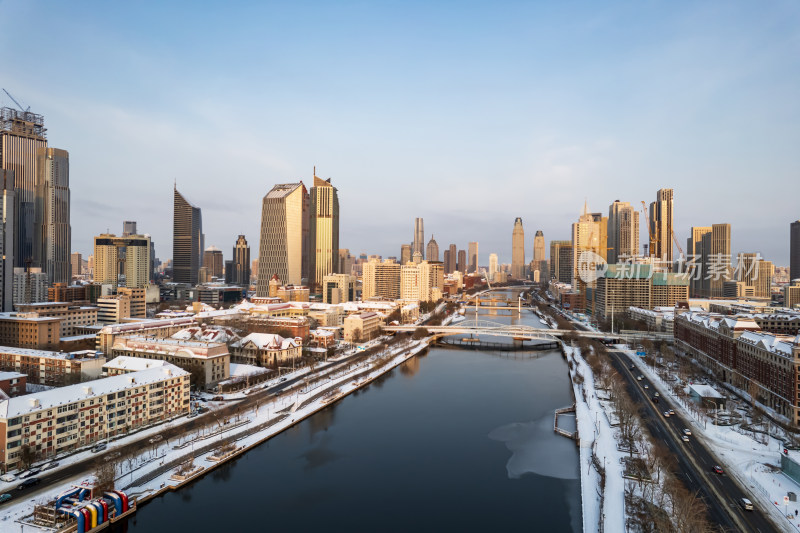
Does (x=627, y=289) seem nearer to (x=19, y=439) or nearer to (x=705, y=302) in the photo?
(x=705, y=302)

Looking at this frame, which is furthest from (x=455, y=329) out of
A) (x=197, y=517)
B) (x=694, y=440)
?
(x=197, y=517)

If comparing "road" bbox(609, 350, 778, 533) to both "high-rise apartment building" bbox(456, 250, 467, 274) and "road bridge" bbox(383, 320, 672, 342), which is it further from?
→ "high-rise apartment building" bbox(456, 250, 467, 274)

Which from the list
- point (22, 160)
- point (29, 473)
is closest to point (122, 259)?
point (22, 160)

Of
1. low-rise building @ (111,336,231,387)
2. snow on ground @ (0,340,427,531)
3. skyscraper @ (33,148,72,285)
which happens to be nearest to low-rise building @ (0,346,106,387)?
low-rise building @ (111,336,231,387)

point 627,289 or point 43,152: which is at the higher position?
point 43,152

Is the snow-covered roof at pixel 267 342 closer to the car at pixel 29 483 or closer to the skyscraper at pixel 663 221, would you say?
the car at pixel 29 483

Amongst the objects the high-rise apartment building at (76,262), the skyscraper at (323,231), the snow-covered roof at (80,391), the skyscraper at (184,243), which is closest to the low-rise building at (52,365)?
the snow-covered roof at (80,391)
